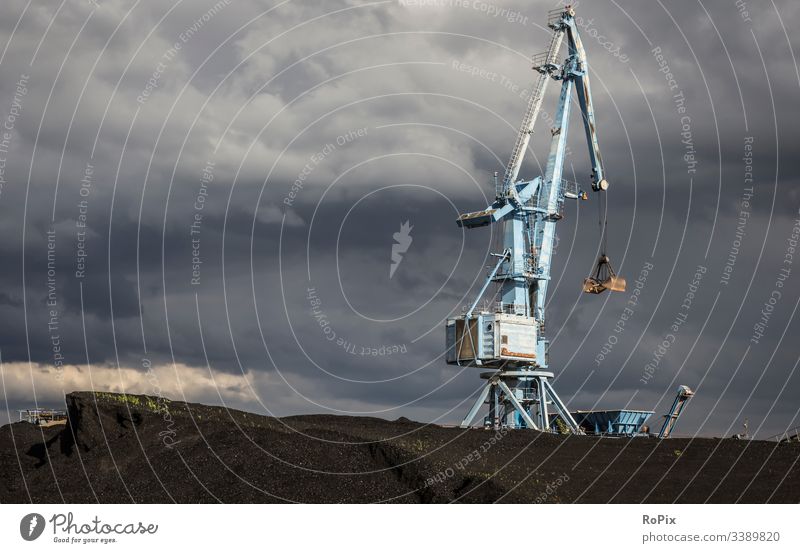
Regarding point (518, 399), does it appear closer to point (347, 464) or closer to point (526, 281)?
point (526, 281)

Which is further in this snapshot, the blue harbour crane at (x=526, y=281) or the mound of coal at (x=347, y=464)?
the blue harbour crane at (x=526, y=281)

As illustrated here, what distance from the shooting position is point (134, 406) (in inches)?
1905

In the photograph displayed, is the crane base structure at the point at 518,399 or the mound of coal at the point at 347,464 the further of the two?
the crane base structure at the point at 518,399

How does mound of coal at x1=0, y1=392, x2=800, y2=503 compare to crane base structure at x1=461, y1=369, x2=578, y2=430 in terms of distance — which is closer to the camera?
mound of coal at x1=0, y1=392, x2=800, y2=503

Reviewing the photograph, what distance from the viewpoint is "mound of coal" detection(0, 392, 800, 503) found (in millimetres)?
38594

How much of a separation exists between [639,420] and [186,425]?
32.9 metres

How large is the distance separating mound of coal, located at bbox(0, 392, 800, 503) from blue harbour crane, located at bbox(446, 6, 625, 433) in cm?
923

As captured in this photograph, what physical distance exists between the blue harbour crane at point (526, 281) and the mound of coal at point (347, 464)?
9228 mm

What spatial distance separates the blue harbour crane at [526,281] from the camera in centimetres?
5981

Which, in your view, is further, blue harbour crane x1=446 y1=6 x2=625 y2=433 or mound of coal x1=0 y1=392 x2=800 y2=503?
blue harbour crane x1=446 y1=6 x2=625 y2=433

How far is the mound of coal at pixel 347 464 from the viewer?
38.6 metres
